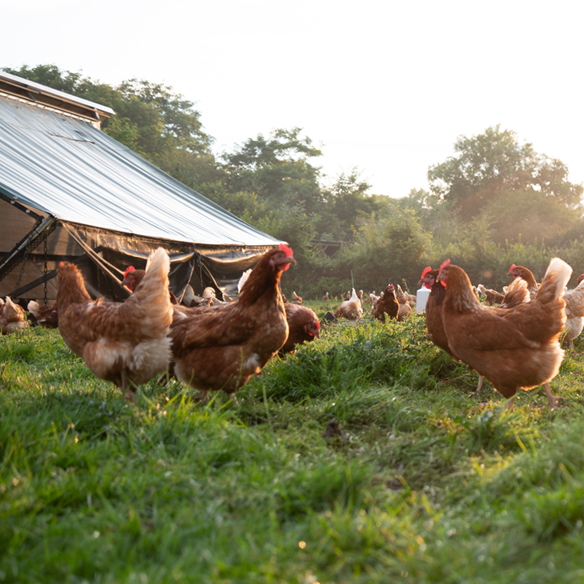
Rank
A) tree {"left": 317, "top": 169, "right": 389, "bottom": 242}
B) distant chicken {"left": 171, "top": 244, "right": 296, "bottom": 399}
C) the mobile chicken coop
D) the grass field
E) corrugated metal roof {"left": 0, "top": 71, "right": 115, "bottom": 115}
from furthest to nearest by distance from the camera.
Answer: tree {"left": 317, "top": 169, "right": 389, "bottom": 242} → corrugated metal roof {"left": 0, "top": 71, "right": 115, "bottom": 115} → the mobile chicken coop → distant chicken {"left": 171, "top": 244, "right": 296, "bottom": 399} → the grass field

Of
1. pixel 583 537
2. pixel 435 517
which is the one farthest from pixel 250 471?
pixel 583 537

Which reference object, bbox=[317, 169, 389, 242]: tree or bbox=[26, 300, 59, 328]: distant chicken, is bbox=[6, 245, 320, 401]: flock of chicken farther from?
bbox=[317, 169, 389, 242]: tree

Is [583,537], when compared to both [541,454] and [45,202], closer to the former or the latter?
[541,454]

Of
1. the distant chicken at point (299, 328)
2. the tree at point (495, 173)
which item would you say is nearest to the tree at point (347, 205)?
the tree at point (495, 173)

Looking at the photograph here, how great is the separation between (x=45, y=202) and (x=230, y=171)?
1115 inches

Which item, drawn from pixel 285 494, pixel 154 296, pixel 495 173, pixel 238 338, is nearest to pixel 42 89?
pixel 154 296

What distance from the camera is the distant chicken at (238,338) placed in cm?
349

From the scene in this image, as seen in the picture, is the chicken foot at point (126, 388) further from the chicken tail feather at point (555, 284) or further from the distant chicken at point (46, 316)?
the distant chicken at point (46, 316)

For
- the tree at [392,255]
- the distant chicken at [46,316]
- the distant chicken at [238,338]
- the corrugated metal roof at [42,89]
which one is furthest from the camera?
the tree at [392,255]

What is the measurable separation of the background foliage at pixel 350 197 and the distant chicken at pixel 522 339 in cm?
1622

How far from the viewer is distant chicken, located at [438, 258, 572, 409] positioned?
11.5 feet

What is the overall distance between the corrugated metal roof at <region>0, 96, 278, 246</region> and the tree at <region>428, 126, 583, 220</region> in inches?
1109

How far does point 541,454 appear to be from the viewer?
2152mm

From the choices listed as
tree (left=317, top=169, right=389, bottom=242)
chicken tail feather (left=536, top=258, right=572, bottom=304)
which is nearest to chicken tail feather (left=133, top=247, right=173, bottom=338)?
chicken tail feather (left=536, top=258, right=572, bottom=304)
